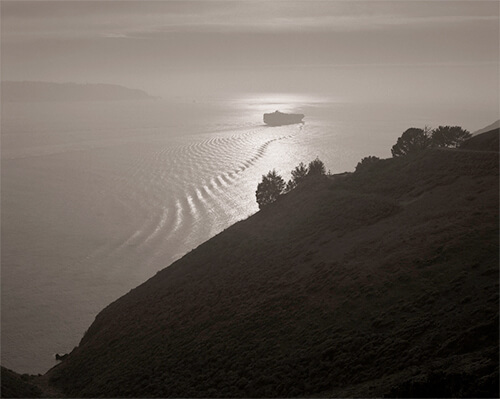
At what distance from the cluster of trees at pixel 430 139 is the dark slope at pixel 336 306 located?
13.5 meters

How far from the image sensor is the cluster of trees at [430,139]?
6012cm

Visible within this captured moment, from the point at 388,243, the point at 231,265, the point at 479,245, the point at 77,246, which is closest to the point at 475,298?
the point at 479,245

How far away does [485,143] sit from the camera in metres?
46.9

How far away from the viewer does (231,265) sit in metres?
42.2

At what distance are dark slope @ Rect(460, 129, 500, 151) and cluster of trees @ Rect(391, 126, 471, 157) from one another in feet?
34.9

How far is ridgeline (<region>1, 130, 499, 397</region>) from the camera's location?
63.7 feet

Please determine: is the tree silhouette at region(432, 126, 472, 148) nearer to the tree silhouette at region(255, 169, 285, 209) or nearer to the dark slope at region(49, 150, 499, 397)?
the dark slope at region(49, 150, 499, 397)

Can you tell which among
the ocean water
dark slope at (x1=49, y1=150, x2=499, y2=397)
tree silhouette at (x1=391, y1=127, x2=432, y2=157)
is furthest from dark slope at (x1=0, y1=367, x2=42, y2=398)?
tree silhouette at (x1=391, y1=127, x2=432, y2=157)

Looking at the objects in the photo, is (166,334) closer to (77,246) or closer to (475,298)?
(475,298)

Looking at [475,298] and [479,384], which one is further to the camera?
[475,298]

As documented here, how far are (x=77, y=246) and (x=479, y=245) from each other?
Result: 7267 centimetres

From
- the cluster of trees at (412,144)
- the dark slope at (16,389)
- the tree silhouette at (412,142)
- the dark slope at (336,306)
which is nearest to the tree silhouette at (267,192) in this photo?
the cluster of trees at (412,144)

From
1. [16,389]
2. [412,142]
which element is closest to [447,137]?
[412,142]

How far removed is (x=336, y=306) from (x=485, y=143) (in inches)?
1257
